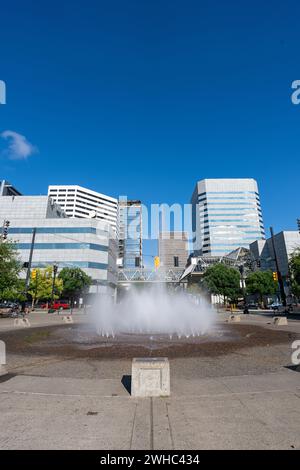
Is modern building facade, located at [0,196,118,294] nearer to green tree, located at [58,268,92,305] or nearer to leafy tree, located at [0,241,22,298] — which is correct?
green tree, located at [58,268,92,305]

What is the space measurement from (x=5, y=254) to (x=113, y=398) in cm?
2863

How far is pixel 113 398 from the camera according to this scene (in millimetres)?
4980

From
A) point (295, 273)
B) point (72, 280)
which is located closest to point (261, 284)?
point (295, 273)

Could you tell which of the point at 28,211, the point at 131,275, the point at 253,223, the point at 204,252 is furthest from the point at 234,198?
the point at 28,211

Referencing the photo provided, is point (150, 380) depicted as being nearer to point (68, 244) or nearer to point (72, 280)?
point (72, 280)

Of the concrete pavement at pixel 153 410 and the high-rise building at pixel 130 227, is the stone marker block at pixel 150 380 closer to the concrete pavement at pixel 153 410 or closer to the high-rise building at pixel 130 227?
the concrete pavement at pixel 153 410

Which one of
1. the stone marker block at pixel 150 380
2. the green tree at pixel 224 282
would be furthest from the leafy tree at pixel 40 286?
the stone marker block at pixel 150 380

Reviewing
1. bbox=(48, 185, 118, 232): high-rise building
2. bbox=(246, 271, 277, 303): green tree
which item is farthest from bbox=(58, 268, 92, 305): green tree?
bbox=(48, 185, 118, 232): high-rise building

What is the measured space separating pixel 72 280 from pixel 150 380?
57270 millimetres

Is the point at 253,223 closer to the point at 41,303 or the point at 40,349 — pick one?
the point at 41,303

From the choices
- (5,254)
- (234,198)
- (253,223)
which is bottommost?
(5,254)

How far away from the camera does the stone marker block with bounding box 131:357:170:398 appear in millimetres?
5113

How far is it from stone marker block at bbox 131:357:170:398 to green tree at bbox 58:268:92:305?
186 ft

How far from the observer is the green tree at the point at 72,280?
58750mm
